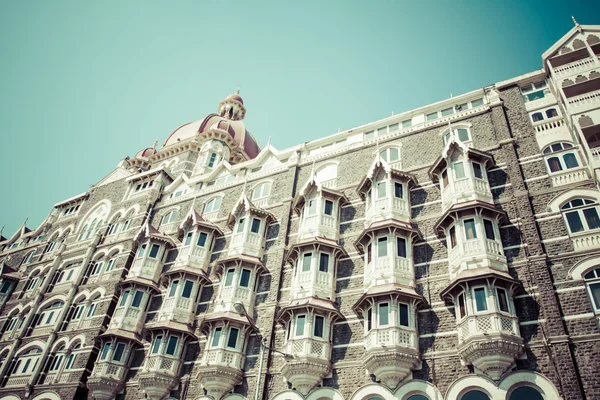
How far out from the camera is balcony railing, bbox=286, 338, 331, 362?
1998 centimetres

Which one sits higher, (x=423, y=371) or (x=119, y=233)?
(x=119, y=233)

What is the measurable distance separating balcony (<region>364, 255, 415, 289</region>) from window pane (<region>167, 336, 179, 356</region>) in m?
10.7

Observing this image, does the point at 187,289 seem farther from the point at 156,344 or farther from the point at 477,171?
the point at 477,171

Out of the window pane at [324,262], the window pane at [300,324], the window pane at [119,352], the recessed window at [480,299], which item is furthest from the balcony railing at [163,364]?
the recessed window at [480,299]

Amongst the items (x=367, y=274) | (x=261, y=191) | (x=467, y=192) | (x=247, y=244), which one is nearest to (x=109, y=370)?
(x=247, y=244)

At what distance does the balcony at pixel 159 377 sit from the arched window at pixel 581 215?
1952 cm

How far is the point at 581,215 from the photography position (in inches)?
742

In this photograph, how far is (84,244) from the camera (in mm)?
35938

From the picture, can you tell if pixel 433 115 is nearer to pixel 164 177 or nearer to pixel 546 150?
pixel 546 150

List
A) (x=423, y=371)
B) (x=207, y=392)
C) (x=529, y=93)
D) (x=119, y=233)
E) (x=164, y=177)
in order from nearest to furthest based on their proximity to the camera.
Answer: (x=423, y=371) < (x=207, y=392) < (x=529, y=93) < (x=119, y=233) < (x=164, y=177)

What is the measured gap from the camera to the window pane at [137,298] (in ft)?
90.9

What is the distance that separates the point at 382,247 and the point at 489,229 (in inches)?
187

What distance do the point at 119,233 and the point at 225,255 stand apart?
1133 cm

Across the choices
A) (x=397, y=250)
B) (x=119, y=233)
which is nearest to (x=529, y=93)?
(x=397, y=250)
